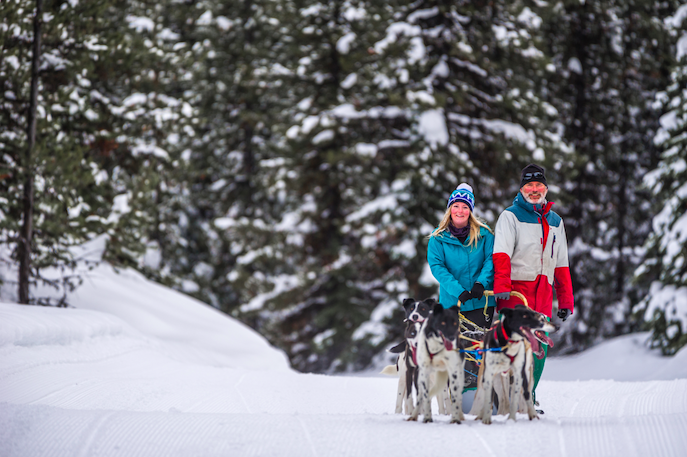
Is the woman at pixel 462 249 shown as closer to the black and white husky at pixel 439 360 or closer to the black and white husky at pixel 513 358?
the black and white husky at pixel 513 358

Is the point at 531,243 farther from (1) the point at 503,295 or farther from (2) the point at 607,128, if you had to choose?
(2) the point at 607,128

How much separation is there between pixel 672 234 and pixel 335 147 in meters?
9.19

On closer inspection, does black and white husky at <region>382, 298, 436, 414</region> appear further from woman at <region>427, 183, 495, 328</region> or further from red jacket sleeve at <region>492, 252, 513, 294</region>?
red jacket sleeve at <region>492, 252, 513, 294</region>

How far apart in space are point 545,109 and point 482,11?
112 inches

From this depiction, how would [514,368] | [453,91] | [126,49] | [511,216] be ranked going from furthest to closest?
[453,91] < [126,49] < [511,216] < [514,368]

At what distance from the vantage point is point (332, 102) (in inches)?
736

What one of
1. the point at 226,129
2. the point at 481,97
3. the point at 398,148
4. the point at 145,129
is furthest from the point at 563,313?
the point at 226,129

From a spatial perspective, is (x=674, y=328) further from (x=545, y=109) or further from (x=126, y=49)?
(x=126, y=49)

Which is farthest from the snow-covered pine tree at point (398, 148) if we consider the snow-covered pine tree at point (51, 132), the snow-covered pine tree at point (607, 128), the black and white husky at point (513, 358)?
the black and white husky at point (513, 358)

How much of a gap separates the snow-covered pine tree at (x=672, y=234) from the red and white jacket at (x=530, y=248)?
27.5ft

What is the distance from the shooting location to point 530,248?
520 centimetres

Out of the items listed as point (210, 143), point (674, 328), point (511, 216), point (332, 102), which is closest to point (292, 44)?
point (332, 102)

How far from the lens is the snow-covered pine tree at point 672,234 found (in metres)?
12.4

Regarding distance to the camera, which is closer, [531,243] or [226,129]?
[531,243]
